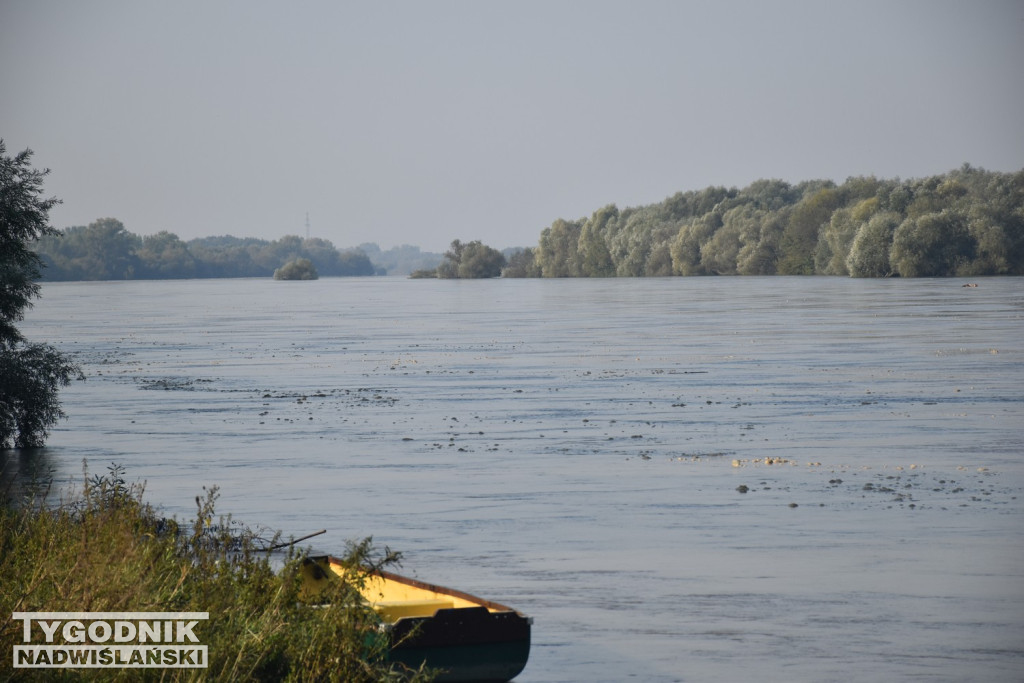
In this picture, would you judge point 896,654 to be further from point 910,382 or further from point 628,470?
point 910,382

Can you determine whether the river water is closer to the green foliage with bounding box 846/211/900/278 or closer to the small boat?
the small boat

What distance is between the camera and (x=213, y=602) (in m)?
8.64

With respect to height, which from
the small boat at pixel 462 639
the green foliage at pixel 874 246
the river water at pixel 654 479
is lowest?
the river water at pixel 654 479

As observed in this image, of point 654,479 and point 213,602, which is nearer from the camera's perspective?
Answer: point 213,602

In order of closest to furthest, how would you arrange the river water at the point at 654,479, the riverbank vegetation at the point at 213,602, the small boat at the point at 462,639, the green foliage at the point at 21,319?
the riverbank vegetation at the point at 213,602, the small boat at the point at 462,639, the river water at the point at 654,479, the green foliage at the point at 21,319

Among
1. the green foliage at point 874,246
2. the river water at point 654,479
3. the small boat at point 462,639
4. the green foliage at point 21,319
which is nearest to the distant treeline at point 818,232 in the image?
the green foliage at point 874,246

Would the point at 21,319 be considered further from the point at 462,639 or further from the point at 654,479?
the point at 462,639

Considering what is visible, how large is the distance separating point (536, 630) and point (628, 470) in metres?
8.24

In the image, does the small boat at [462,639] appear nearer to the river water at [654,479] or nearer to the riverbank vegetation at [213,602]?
the riverbank vegetation at [213,602]

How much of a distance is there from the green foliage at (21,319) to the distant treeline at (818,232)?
106859 millimetres

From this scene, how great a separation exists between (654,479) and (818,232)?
14089cm

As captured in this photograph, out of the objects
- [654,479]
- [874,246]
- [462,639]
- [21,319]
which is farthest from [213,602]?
[874,246]

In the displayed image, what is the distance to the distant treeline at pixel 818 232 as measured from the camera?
124688 mm

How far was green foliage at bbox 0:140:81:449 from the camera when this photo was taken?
74.3 feet
